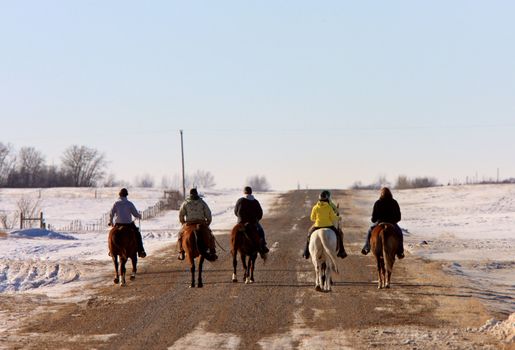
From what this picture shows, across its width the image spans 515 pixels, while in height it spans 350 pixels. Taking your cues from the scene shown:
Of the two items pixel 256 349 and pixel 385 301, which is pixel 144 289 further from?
pixel 256 349

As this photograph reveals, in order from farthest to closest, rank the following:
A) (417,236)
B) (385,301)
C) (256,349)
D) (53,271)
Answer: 1. (417,236)
2. (53,271)
3. (385,301)
4. (256,349)

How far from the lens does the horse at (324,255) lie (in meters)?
21.2

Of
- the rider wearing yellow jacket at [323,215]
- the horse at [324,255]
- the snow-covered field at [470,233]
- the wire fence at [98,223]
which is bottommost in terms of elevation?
the snow-covered field at [470,233]

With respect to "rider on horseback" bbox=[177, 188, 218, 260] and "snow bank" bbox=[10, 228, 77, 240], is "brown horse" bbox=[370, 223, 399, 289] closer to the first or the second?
"rider on horseback" bbox=[177, 188, 218, 260]

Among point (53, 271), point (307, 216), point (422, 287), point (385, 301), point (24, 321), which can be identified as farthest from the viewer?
point (307, 216)

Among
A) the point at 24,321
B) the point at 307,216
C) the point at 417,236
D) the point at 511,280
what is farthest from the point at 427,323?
the point at 307,216

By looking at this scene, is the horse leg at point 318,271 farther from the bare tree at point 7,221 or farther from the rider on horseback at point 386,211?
the bare tree at point 7,221

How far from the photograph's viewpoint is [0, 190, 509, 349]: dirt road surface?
48.5 feet

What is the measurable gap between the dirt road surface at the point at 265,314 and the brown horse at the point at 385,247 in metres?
0.42

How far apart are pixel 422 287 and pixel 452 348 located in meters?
8.32

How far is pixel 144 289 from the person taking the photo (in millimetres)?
22609

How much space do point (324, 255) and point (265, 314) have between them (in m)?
4.01

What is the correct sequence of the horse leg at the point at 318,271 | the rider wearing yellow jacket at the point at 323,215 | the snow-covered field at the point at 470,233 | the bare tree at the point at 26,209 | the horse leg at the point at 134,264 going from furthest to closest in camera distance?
the bare tree at the point at 26,209 → the snow-covered field at the point at 470,233 → the horse leg at the point at 134,264 → the rider wearing yellow jacket at the point at 323,215 → the horse leg at the point at 318,271

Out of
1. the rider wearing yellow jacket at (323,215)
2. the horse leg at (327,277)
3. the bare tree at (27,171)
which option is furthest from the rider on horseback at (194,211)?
the bare tree at (27,171)
